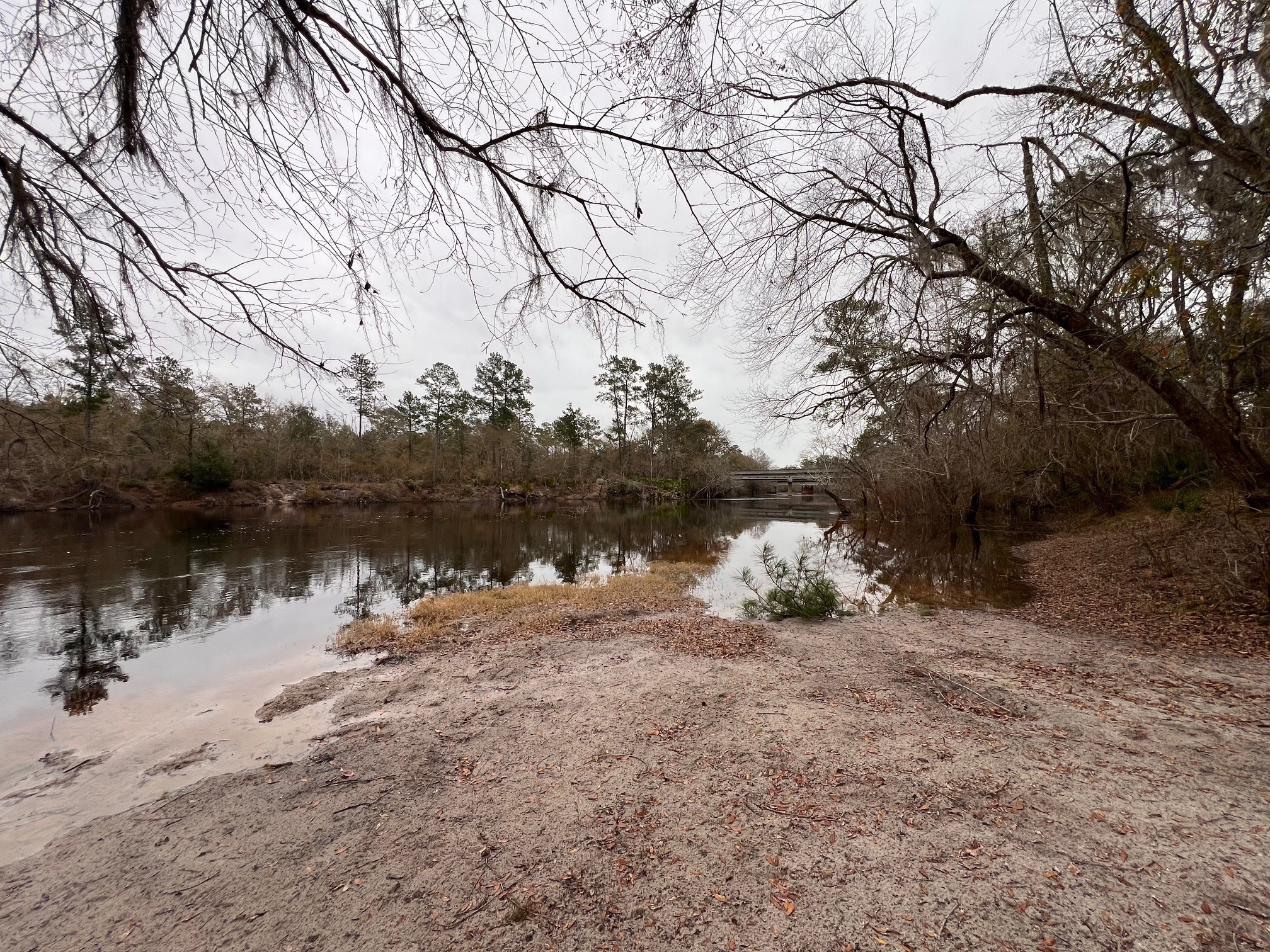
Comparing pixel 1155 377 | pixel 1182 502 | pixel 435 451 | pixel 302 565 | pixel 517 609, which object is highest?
pixel 435 451

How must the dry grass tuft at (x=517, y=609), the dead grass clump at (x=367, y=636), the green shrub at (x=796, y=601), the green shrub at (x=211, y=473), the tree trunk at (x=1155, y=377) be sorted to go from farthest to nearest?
the green shrub at (x=211, y=473), the green shrub at (x=796, y=601), the dry grass tuft at (x=517, y=609), the dead grass clump at (x=367, y=636), the tree trunk at (x=1155, y=377)

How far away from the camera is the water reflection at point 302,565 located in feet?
29.2

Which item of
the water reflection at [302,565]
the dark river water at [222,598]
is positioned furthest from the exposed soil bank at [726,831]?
the water reflection at [302,565]

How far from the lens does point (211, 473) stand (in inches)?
1329

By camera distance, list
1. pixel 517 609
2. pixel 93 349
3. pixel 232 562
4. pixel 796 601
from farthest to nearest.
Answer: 1. pixel 232 562
2. pixel 517 609
3. pixel 796 601
4. pixel 93 349

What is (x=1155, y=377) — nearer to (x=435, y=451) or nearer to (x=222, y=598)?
(x=222, y=598)

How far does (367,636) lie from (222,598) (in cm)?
622

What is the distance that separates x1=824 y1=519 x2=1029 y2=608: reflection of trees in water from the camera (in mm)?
10781

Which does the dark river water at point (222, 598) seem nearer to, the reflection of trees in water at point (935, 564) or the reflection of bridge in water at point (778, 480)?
the reflection of trees in water at point (935, 564)

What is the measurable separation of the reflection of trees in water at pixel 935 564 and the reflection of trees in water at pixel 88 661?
12.6m

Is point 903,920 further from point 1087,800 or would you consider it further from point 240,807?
point 240,807

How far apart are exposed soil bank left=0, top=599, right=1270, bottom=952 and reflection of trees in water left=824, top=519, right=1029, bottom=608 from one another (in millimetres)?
5893

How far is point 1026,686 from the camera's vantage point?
4.78m

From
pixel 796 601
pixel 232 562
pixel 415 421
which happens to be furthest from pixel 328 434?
pixel 796 601
